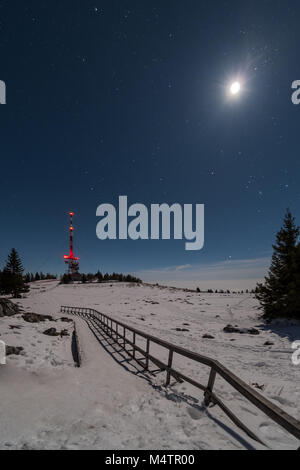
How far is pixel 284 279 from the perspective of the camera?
698 inches

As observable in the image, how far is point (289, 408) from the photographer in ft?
15.6

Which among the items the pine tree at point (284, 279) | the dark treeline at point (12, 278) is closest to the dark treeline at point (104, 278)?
the dark treeline at point (12, 278)

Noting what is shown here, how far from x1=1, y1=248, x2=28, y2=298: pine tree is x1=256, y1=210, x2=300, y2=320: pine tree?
45008 millimetres

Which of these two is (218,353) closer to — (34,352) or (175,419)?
(175,419)

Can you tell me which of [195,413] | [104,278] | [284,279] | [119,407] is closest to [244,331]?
[284,279]

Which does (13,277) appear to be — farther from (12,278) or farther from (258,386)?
(258,386)

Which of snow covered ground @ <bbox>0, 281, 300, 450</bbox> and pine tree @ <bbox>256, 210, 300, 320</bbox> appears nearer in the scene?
snow covered ground @ <bbox>0, 281, 300, 450</bbox>

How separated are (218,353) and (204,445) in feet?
29.8

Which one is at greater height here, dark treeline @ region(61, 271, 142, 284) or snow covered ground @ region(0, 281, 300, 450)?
snow covered ground @ region(0, 281, 300, 450)

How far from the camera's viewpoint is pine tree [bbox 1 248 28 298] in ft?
123

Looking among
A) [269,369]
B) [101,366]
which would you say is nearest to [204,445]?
[101,366]

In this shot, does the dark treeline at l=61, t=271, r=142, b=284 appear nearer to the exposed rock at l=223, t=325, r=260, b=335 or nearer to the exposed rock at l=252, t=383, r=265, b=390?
the exposed rock at l=223, t=325, r=260, b=335

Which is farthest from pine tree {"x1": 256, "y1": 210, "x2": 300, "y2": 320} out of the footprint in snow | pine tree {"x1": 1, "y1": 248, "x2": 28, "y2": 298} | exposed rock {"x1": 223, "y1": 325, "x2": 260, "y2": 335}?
pine tree {"x1": 1, "y1": 248, "x2": 28, "y2": 298}
